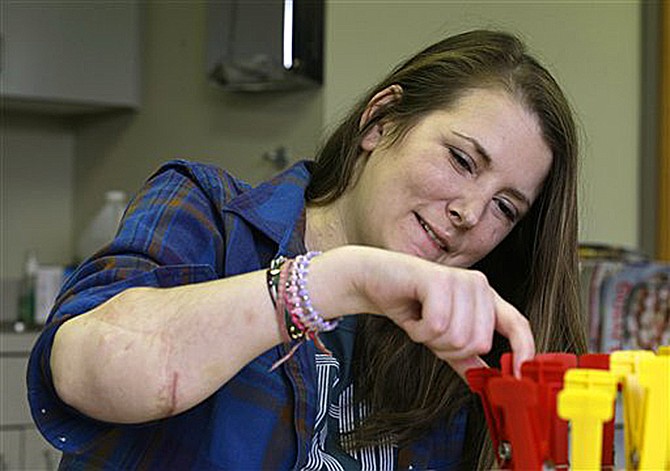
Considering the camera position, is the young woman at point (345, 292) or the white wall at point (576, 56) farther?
the white wall at point (576, 56)

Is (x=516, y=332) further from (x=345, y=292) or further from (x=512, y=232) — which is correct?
(x=512, y=232)

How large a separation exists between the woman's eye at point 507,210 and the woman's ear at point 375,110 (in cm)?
16

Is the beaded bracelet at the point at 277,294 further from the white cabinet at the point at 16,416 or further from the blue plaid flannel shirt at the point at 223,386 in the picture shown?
the white cabinet at the point at 16,416

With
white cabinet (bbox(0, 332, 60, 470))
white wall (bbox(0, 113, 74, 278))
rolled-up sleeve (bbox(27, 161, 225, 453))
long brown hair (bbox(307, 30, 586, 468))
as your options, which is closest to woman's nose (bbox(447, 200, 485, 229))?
long brown hair (bbox(307, 30, 586, 468))

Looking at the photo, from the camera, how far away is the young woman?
2.59 feet

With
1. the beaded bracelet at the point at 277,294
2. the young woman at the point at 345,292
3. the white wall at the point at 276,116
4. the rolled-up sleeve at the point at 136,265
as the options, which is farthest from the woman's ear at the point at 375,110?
the white wall at the point at 276,116

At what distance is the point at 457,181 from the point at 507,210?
84mm

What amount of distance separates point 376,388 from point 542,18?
5.77 feet

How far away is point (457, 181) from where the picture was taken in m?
1.10

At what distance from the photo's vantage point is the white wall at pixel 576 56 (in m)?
2.44

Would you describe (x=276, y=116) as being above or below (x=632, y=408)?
above

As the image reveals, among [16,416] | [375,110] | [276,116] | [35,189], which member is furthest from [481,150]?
[35,189]

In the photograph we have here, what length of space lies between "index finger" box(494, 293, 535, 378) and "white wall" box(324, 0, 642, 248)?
5.43 feet

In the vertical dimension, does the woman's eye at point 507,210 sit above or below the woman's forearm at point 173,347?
above
